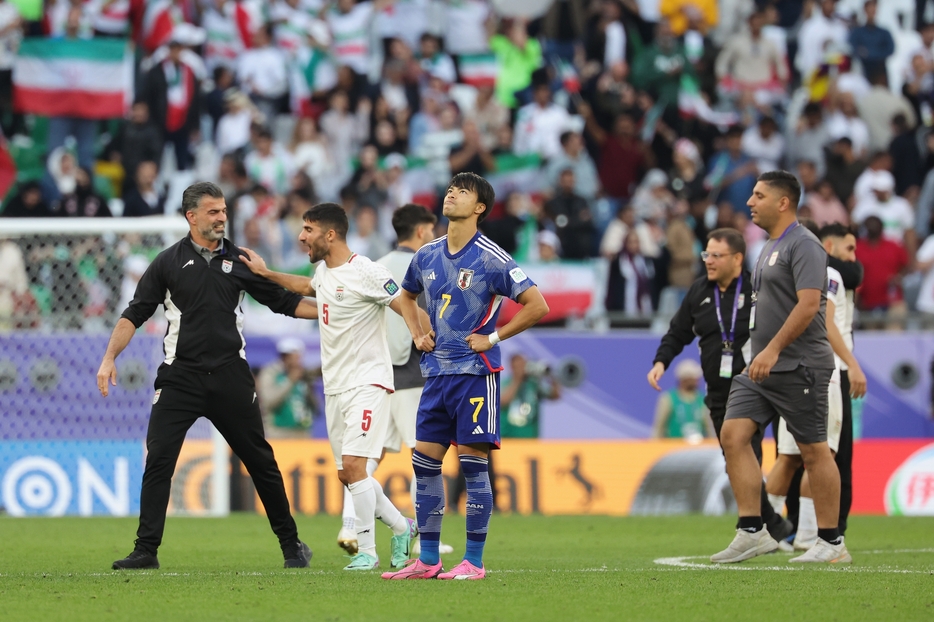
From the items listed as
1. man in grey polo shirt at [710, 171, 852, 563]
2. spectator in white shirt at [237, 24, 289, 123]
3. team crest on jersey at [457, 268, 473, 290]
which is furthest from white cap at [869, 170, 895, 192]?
team crest on jersey at [457, 268, 473, 290]

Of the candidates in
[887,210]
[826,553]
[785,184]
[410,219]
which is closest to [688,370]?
[887,210]

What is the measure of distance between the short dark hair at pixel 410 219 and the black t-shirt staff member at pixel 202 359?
1455 millimetres

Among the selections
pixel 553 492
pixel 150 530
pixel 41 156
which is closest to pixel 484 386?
pixel 150 530

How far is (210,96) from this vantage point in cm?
2103

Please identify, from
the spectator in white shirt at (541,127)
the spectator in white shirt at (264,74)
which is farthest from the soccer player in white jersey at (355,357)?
the spectator in white shirt at (264,74)

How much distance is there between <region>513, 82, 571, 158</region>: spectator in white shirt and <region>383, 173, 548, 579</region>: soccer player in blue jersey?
13027 millimetres

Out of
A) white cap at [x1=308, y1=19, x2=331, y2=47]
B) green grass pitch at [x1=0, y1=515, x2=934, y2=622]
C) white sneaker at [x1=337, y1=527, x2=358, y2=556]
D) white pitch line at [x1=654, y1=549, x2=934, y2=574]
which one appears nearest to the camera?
green grass pitch at [x1=0, y1=515, x2=934, y2=622]

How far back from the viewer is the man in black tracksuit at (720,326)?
10.4 m

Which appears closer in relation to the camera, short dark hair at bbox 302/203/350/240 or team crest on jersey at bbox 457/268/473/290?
team crest on jersey at bbox 457/268/473/290

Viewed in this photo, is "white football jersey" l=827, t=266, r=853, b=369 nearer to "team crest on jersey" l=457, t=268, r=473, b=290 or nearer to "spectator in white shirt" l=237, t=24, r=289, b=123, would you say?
"team crest on jersey" l=457, t=268, r=473, b=290

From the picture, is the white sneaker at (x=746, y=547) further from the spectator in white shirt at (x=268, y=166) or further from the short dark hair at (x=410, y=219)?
the spectator in white shirt at (x=268, y=166)

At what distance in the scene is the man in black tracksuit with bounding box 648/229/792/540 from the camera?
1041 centimetres

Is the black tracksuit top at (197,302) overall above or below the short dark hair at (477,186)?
below

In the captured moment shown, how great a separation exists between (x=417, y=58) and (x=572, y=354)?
6.68 metres
